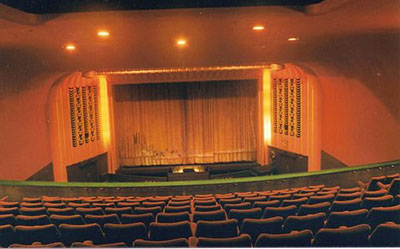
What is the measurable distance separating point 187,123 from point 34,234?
1379 cm

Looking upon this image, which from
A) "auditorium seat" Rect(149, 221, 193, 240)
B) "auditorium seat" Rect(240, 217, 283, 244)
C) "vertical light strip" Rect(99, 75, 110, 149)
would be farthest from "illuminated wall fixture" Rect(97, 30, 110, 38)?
"vertical light strip" Rect(99, 75, 110, 149)

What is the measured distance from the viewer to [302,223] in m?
3.25

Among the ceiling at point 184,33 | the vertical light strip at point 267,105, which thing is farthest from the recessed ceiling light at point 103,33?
the vertical light strip at point 267,105

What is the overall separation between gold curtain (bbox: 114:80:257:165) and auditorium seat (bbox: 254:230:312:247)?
14129mm

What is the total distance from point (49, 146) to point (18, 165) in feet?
7.78

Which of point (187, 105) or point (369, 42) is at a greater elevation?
point (369, 42)

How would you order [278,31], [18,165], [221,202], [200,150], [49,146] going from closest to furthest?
1. [221,202]
2. [278,31]
3. [18,165]
4. [49,146]
5. [200,150]

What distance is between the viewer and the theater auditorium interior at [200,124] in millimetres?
3312

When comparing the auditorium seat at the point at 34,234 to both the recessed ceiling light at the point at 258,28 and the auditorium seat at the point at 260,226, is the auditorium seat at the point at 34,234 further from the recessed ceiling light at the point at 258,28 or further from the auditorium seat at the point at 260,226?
the recessed ceiling light at the point at 258,28

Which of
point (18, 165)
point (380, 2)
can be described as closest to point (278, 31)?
point (380, 2)

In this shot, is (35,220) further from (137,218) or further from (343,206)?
(343,206)

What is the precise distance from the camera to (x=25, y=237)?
10.7ft

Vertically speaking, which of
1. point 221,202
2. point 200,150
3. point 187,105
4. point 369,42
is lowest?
point 200,150

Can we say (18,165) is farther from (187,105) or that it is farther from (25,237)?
(187,105)
